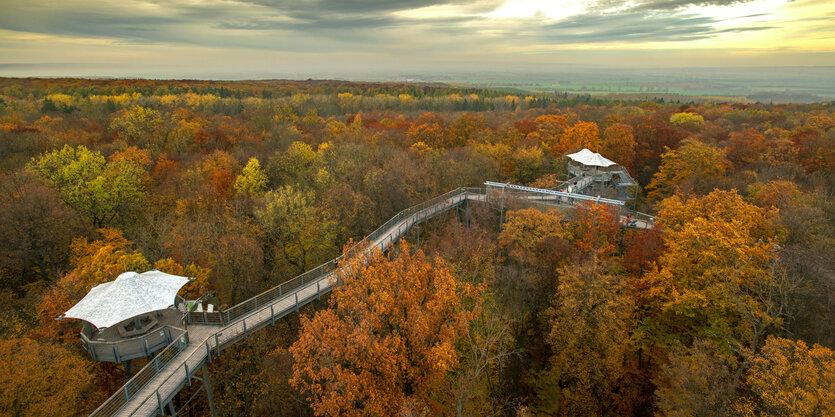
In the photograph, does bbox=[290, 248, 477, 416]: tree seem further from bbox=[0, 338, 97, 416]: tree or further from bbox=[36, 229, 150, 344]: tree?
bbox=[36, 229, 150, 344]: tree

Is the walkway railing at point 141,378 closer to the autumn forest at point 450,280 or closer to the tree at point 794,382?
the autumn forest at point 450,280

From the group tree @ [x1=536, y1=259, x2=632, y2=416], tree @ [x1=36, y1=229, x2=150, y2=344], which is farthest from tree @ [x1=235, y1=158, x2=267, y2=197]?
tree @ [x1=536, y1=259, x2=632, y2=416]

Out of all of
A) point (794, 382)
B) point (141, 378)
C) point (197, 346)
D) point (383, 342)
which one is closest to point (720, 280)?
point (794, 382)

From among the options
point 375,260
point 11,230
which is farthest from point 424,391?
point 11,230

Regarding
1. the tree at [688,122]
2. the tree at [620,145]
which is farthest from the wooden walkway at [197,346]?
the tree at [688,122]

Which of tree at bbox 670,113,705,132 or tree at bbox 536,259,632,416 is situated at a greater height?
tree at bbox 670,113,705,132

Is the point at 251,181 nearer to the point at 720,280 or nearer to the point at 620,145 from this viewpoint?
the point at 720,280

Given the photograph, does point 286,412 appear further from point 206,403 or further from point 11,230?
point 11,230
